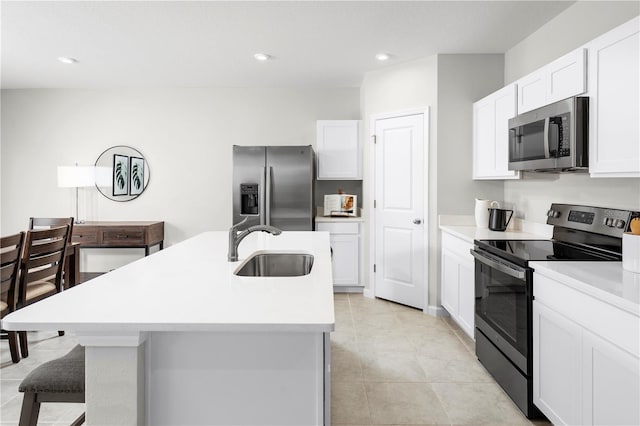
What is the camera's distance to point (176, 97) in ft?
16.9

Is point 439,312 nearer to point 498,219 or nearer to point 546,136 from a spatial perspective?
point 498,219

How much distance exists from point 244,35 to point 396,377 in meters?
3.00

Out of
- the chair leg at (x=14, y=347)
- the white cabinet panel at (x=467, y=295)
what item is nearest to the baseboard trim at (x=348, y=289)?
the white cabinet panel at (x=467, y=295)

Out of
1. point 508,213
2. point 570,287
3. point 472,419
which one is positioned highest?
point 508,213

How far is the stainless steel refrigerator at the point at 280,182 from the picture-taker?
4.41 meters

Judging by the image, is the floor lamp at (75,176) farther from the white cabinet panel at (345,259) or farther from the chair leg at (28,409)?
the chair leg at (28,409)

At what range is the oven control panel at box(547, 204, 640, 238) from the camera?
207 centimetres

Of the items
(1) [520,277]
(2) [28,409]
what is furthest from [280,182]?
(2) [28,409]

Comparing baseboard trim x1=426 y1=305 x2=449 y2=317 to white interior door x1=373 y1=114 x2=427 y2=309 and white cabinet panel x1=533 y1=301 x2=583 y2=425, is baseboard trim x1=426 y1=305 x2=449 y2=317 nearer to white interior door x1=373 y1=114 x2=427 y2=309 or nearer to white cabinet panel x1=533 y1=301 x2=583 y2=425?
white interior door x1=373 y1=114 x2=427 y2=309

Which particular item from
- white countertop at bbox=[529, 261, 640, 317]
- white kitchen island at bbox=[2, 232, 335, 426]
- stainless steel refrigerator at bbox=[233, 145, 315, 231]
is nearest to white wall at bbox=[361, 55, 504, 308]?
stainless steel refrigerator at bbox=[233, 145, 315, 231]

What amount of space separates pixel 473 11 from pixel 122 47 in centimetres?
312

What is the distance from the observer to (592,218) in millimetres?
2314

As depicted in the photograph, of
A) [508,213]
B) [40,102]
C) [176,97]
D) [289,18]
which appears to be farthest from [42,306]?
[40,102]

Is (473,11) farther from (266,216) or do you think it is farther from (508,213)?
(266,216)
